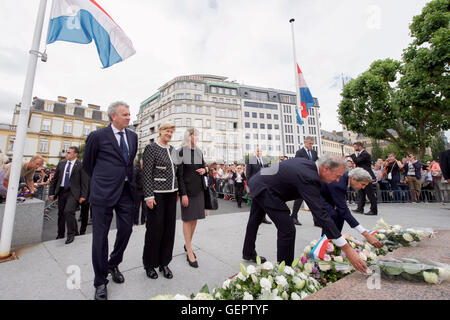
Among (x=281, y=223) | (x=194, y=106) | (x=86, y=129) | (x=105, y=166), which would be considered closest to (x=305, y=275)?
(x=281, y=223)

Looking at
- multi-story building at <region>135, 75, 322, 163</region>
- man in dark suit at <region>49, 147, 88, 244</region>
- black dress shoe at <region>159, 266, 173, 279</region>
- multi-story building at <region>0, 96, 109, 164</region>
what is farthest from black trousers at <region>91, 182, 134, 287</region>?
multi-story building at <region>0, 96, 109, 164</region>

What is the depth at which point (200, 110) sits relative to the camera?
141 ft

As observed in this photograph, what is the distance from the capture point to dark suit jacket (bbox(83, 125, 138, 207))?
2.18 meters

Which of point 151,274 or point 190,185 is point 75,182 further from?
point 151,274

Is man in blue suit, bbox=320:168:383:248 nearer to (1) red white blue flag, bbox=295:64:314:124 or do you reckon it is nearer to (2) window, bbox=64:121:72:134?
(1) red white blue flag, bbox=295:64:314:124

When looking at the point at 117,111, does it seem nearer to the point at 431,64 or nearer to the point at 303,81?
the point at 303,81

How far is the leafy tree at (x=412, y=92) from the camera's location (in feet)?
33.2

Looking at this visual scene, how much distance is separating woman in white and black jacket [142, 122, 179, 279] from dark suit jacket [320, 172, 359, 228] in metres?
2.21

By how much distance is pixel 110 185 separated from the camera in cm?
221

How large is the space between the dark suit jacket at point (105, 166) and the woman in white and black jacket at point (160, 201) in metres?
0.33

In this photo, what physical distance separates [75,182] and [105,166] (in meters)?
2.74

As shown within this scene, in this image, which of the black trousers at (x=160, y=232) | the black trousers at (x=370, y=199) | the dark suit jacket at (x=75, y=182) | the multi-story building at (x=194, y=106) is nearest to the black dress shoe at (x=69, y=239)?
the dark suit jacket at (x=75, y=182)
